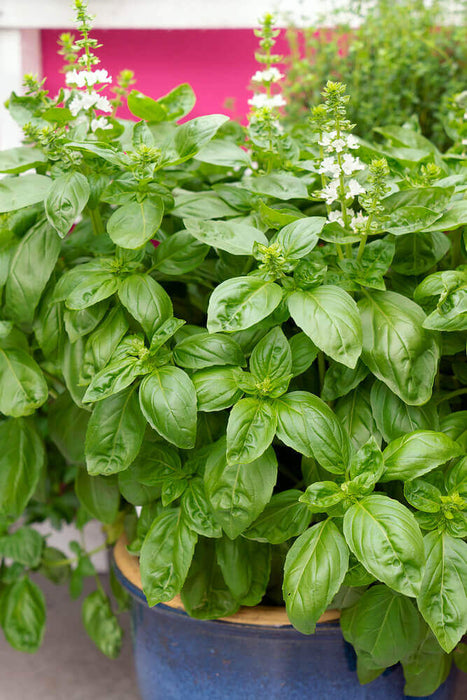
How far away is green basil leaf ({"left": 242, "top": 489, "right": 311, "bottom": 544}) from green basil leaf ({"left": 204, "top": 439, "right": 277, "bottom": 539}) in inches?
2.3

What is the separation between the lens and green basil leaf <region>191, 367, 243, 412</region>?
0.71m

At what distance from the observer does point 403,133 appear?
3.34 ft

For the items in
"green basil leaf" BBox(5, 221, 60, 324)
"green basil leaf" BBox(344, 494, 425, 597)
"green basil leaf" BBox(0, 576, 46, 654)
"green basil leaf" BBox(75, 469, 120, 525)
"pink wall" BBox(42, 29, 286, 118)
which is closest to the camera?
"green basil leaf" BBox(344, 494, 425, 597)

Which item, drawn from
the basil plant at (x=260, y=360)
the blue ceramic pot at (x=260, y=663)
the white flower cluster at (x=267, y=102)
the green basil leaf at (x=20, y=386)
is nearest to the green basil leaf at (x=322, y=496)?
the basil plant at (x=260, y=360)

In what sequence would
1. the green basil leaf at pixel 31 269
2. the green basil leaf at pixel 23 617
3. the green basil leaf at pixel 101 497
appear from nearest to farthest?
the green basil leaf at pixel 31 269 < the green basil leaf at pixel 101 497 < the green basil leaf at pixel 23 617

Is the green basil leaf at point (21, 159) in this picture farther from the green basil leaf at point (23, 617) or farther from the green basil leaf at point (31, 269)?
the green basil leaf at point (23, 617)

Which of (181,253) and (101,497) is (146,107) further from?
(101,497)

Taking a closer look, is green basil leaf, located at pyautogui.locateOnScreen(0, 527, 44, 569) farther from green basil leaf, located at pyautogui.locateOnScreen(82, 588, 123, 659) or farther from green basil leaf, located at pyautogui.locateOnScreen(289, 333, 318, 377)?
green basil leaf, located at pyautogui.locateOnScreen(289, 333, 318, 377)

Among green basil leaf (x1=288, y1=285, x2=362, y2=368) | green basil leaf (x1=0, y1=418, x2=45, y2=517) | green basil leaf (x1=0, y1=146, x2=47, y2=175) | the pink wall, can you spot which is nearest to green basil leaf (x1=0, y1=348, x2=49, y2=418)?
green basil leaf (x1=0, y1=418, x2=45, y2=517)

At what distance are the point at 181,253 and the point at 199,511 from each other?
28cm

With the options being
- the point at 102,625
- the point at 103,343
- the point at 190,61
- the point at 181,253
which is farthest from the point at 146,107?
the point at 190,61

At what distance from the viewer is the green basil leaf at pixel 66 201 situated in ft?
2.39

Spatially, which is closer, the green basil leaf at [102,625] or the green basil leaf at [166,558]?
the green basil leaf at [166,558]

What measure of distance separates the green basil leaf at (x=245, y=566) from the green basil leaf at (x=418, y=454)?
196 mm
